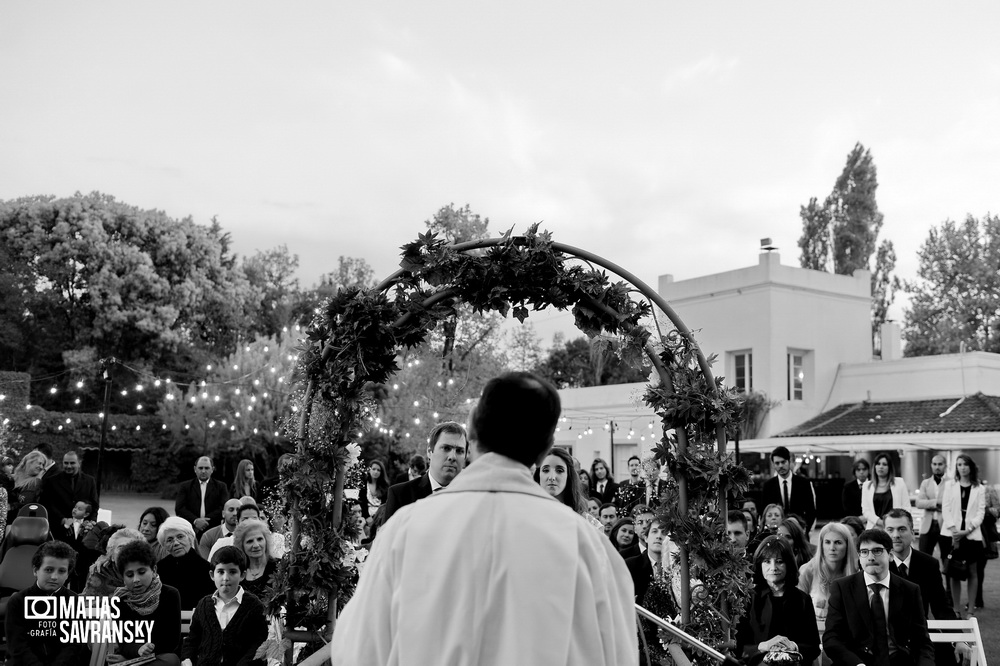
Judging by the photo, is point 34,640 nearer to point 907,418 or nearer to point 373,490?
point 373,490

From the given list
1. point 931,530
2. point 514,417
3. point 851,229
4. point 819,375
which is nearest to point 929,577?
point 931,530

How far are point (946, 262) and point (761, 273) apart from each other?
781 inches

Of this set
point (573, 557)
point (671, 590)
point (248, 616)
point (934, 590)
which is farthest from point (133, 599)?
point (934, 590)

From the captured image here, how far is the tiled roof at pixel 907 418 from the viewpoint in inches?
989

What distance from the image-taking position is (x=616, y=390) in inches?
1286

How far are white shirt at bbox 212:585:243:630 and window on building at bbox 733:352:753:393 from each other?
80.1ft

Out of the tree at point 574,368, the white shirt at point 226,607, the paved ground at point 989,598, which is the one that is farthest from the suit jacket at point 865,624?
the tree at point 574,368

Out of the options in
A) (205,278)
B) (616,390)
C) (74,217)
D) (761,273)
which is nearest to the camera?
(761,273)

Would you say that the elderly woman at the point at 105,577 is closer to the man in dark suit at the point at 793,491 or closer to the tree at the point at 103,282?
the man in dark suit at the point at 793,491

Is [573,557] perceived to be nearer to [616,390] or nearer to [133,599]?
[133,599]

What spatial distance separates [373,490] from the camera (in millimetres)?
12547

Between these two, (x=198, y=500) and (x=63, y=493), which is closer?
(x=63, y=493)

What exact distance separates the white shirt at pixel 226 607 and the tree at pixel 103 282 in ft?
102

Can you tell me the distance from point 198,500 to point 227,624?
5.05 metres
